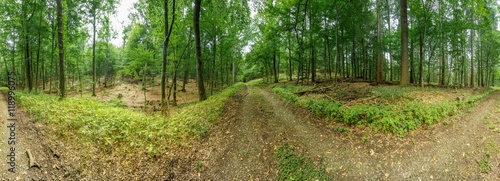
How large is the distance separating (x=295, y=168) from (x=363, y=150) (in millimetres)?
1995

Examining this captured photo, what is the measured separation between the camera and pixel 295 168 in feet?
16.9

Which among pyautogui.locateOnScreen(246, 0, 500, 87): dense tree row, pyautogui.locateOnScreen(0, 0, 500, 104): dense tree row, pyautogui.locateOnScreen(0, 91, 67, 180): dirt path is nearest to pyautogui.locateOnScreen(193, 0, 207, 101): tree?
pyautogui.locateOnScreen(0, 0, 500, 104): dense tree row

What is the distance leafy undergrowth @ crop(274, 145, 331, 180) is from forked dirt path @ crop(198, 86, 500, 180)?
0.19 m

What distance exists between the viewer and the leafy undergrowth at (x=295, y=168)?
15.9 ft

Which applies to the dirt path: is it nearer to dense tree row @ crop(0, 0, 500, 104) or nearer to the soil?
dense tree row @ crop(0, 0, 500, 104)

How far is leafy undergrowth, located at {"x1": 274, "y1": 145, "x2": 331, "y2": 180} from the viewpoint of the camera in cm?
486

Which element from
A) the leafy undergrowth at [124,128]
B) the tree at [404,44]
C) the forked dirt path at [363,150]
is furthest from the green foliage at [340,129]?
the tree at [404,44]

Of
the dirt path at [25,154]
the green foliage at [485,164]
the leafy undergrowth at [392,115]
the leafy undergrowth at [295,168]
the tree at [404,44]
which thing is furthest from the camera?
the tree at [404,44]

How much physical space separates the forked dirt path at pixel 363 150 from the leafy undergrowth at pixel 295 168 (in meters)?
0.19

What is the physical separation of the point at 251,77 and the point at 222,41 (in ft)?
77.7

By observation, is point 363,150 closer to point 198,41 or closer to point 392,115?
point 392,115

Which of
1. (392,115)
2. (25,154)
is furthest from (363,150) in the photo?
(25,154)

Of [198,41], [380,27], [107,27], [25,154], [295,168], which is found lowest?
[295,168]

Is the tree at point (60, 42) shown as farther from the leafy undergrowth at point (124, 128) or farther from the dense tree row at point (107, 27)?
the leafy undergrowth at point (124, 128)
